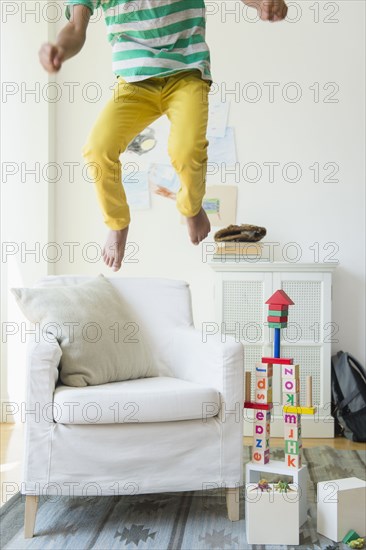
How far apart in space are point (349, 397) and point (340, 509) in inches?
55.6

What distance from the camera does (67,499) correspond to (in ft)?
8.63

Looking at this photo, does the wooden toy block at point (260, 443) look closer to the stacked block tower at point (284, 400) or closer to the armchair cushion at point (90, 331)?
the stacked block tower at point (284, 400)

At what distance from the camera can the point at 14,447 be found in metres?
3.39

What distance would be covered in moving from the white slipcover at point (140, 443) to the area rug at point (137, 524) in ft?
0.45

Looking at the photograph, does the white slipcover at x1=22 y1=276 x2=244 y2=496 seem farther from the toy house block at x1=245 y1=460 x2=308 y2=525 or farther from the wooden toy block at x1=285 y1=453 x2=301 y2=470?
the wooden toy block at x1=285 y1=453 x2=301 y2=470

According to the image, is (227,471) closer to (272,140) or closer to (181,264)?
(181,264)

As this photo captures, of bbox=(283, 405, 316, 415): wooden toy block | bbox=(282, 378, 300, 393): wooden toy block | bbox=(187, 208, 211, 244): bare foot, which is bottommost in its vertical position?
bbox=(283, 405, 316, 415): wooden toy block

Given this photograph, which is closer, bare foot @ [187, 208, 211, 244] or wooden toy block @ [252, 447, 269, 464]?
bare foot @ [187, 208, 211, 244]

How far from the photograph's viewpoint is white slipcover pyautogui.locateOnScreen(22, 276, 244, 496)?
7.55 feet

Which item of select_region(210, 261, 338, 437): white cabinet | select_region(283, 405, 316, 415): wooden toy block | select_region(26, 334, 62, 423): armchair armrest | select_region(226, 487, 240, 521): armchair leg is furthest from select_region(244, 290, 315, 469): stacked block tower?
select_region(210, 261, 338, 437): white cabinet

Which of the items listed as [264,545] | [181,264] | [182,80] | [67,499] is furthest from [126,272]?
[182,80]

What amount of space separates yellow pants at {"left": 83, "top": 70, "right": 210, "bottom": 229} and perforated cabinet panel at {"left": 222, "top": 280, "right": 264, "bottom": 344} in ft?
6.95

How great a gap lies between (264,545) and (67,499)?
790 mm

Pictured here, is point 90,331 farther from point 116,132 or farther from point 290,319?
point 290,319
